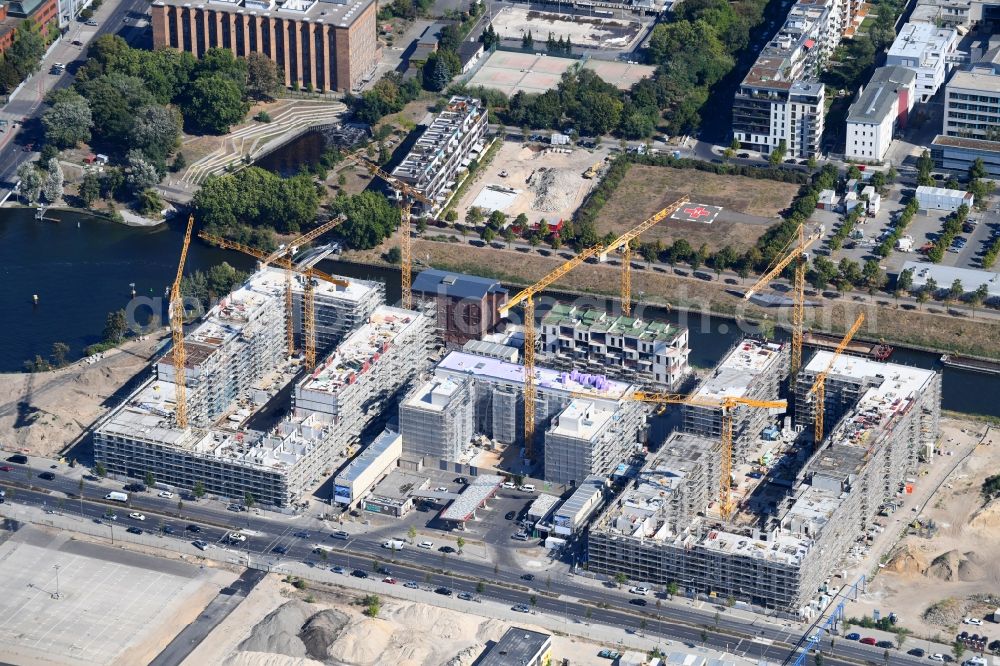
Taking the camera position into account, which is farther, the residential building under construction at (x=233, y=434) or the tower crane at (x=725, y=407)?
the residential building under construction at (x=233, y=434)

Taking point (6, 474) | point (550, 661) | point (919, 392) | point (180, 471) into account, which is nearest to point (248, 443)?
point (180, 471)

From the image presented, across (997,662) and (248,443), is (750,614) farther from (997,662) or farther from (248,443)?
(248,443)

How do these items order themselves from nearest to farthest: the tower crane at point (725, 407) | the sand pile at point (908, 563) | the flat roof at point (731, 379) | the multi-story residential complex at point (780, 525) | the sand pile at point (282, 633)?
1. the sand pile at point (282, 633)
2. the multi-story residential complex at point (780, 525)
3. the sand pile at point (908, 563)
4. the tower crane at point (725, 407)
5. the flat roof at point (731, 379)

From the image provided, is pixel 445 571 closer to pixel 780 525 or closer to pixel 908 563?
pixel 780 525

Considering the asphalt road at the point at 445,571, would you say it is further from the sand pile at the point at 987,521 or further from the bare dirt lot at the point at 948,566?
the sand pile at the point at 987,521

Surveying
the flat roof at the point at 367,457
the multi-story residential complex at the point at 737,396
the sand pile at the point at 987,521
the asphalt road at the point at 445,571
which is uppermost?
the multi-story residential complex at the point at 737,396

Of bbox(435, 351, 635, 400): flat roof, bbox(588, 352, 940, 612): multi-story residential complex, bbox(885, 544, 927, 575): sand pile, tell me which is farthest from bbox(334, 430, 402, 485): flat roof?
bbox(885, 544, 927, 575): sand pile

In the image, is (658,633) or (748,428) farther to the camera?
(748,428)

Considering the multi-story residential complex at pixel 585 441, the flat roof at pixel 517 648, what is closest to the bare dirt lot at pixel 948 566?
the multi-story residential complex at pixel 585 441
